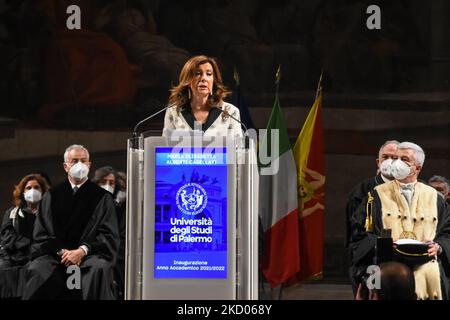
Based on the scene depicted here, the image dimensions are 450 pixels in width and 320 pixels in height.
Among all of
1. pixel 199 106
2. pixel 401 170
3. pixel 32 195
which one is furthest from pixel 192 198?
pixel 32 195

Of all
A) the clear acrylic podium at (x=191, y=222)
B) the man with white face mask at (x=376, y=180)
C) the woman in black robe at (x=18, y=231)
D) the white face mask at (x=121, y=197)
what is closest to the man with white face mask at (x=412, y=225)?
the man with white face mask at (x=376, y=180)

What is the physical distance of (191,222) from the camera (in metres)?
7.03

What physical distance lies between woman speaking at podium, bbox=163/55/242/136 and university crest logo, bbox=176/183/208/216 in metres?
1.69

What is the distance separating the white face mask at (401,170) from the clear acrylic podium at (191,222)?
3.70m

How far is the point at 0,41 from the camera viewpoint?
42.0 feet

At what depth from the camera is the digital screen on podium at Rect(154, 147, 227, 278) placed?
7047mm

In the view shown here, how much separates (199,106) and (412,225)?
268 centimetres

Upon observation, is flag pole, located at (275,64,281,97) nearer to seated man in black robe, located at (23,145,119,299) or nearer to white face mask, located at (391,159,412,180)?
white face mask, located at (391,159,412,180)

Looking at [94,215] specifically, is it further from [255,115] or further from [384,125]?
[384,125]

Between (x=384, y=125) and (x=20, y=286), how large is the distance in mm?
4878

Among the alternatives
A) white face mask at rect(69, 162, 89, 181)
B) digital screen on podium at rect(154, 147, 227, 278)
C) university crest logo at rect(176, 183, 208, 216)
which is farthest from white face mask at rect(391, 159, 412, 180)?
university crest logo at rect(176, 183, 208, 216)

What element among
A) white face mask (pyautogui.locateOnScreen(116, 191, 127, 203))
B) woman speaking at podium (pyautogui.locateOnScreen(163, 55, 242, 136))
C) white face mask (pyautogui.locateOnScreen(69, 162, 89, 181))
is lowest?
white face mask (pyautogui.locateOnScreen(116, 191, 127, 203))

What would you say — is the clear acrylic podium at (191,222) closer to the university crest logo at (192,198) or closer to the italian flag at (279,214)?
the university crest logo at (192,198)

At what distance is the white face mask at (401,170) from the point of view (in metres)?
10.5
